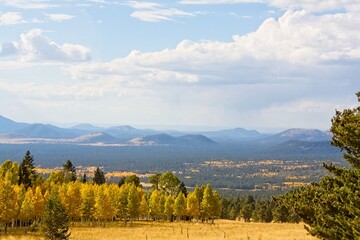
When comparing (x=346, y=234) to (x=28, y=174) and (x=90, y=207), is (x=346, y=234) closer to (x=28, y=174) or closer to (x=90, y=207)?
(x=90, y=207)

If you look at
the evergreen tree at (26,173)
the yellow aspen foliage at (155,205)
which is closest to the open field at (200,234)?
the evergreen tree at (26,173)

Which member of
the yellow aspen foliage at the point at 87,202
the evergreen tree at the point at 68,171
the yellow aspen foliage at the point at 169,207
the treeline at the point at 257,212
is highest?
the evergreen tree at the point at 68,171

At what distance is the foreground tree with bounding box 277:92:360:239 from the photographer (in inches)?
809

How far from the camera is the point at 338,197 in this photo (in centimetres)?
2186

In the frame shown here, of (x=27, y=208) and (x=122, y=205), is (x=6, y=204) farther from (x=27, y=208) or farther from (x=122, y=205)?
(x=122, y=205)

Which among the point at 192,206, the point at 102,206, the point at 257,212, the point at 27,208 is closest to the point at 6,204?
the point at 27,208

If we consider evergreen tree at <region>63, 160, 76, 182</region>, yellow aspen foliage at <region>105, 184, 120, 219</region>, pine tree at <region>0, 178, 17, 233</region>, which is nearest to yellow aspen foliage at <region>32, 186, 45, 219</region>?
pine tree at <region>0, 178, 17, 233</region>

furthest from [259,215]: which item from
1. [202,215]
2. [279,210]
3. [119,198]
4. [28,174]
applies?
[28,174]

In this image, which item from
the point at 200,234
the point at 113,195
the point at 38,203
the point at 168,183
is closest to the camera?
the point at 200,234

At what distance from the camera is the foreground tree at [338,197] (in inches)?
809

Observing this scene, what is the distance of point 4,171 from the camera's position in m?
92.8

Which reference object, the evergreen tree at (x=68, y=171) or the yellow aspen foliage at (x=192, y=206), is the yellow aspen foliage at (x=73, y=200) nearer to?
the yellow aspen foliage at (x=192, y=206)

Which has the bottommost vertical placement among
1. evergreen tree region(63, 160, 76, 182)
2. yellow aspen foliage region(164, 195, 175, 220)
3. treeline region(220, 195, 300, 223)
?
treeline region(220, 195, 300, 223)

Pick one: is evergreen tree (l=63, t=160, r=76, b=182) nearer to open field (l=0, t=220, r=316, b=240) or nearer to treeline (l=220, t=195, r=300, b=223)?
open field (l=0, t=220, r=316, b=240)
